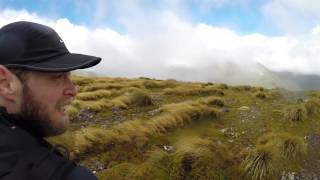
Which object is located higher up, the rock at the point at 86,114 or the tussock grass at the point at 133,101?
the tussock grass at the point at 133,101

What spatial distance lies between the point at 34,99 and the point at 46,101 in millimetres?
60

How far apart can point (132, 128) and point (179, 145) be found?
222 cm

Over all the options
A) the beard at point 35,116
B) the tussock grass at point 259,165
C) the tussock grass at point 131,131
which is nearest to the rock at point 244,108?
the tussock grass at point 131,131

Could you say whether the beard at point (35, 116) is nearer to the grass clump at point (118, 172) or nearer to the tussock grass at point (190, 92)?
the grass clump at point (118, 172)

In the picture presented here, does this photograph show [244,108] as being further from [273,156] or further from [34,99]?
[34,99]

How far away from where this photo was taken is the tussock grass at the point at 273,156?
10.6m

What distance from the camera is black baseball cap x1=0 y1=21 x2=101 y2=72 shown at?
7.40 feet

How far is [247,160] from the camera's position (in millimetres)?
10844

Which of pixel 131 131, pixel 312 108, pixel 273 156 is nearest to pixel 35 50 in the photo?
pixel 273 156

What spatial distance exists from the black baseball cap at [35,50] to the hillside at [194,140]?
683 cm

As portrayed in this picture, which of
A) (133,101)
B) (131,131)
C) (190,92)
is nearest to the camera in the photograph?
(131,131)

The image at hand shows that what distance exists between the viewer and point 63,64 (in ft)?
7.55

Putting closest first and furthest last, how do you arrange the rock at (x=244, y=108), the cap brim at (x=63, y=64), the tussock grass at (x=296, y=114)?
the cap brim at (x=63, y=64) → the tussock grass at (x=296, y=114) → the rock at (x=244, y=108)

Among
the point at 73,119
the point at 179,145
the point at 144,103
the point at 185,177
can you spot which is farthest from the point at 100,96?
the point at 185,177
